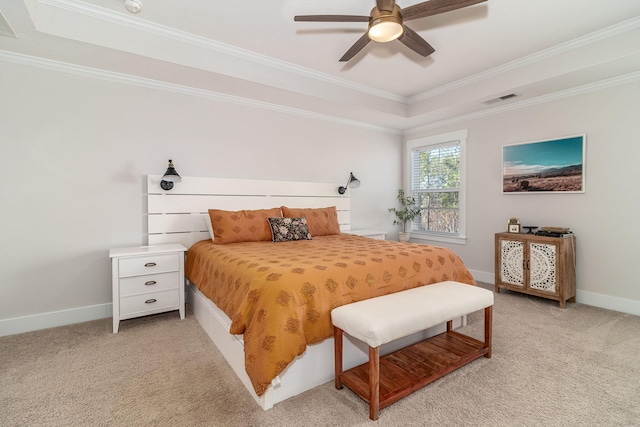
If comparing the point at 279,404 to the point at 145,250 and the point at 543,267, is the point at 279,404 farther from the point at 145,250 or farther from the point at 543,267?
the point at 543,267

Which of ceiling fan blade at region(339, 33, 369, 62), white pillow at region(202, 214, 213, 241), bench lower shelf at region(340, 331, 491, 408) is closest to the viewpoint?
bench lower shelf at region(340, 331, 491, 408)

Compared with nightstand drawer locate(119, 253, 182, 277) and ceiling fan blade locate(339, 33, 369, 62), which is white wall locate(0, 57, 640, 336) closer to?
nightstand drawer locate(119, 253, 182, 277)

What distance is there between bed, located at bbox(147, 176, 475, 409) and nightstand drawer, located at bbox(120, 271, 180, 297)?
7.1 inches

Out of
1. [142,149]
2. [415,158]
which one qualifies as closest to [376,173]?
[415,158]

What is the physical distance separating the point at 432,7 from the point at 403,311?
1.90 m

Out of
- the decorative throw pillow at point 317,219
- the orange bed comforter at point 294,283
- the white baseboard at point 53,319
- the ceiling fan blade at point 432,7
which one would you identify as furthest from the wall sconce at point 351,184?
the white baseboard at point 53,319

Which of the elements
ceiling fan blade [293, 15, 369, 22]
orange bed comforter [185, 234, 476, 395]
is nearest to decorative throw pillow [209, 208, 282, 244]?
orange bed comforter [185, 234, 476, 395]

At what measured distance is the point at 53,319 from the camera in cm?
279

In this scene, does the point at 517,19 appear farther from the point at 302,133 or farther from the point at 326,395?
the point at 326,395

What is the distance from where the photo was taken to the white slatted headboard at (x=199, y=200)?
10.6ft

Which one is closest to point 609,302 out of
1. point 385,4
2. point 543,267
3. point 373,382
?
point 543,267

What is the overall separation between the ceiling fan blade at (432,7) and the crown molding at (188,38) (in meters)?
1.61

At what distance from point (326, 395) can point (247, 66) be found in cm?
299

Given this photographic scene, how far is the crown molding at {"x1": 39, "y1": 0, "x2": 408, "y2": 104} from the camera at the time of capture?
2297 millimetres
